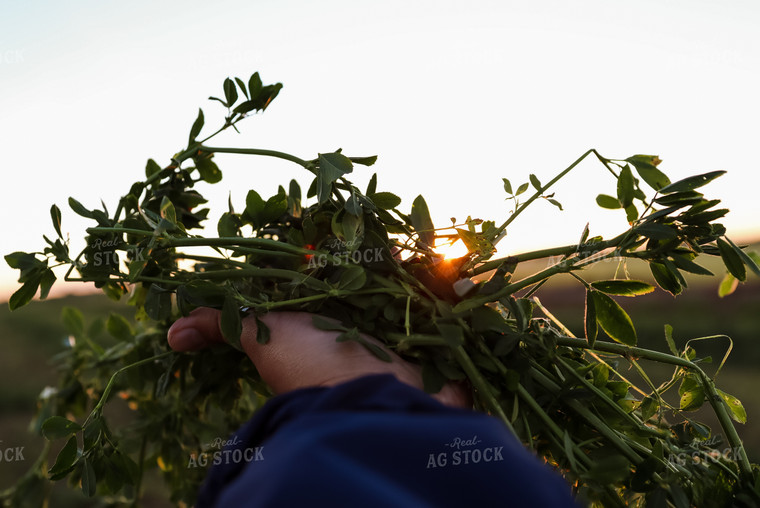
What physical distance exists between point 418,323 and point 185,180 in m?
0.38

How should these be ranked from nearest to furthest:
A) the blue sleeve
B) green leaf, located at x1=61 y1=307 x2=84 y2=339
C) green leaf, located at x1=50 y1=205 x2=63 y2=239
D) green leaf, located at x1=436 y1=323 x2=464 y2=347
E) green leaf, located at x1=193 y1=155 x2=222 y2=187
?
1. the blue sleeve
2. green leaf, located at x1=436 y1=323 x2=464 y2=347
3. green leaf, located at x1=50 y1=205 x2=63 y2=239
4. green leaf, located at x1=193 y1=155 x2=222 y2=187
5. green leaf, located at x1=61 y1=307 x2=84 y2=339

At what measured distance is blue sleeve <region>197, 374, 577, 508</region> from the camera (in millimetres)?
339

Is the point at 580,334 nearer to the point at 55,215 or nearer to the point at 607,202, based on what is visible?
the point at 607,202

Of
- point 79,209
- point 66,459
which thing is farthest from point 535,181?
point 66,459

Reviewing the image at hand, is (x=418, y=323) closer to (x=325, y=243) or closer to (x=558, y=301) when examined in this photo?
(x=325, y=243)

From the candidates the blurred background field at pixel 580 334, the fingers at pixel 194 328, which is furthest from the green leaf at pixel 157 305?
the blurred background field at pixel 580 334

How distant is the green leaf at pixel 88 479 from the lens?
57 centimetres

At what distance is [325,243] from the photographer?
1.90ft

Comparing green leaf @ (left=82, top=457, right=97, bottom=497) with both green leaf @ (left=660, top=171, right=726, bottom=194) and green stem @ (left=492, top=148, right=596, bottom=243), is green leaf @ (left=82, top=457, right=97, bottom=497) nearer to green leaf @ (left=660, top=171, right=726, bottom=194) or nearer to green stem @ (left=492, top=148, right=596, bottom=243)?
green stem @ (left=492, top=148, right=596, bottom=243)

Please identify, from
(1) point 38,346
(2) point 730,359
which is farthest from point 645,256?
(1) point 38,346

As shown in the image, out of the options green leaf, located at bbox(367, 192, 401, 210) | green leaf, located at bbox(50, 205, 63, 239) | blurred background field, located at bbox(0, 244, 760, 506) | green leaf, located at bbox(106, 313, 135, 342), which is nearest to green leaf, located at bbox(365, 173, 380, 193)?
green leaf, located at bbox(367, 192, 401, 210)

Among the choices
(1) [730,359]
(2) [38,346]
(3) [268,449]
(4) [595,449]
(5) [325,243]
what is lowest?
(1) [730,359]

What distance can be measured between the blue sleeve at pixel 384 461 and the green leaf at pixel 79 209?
31 cm

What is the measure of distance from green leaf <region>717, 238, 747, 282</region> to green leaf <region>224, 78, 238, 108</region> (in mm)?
546
